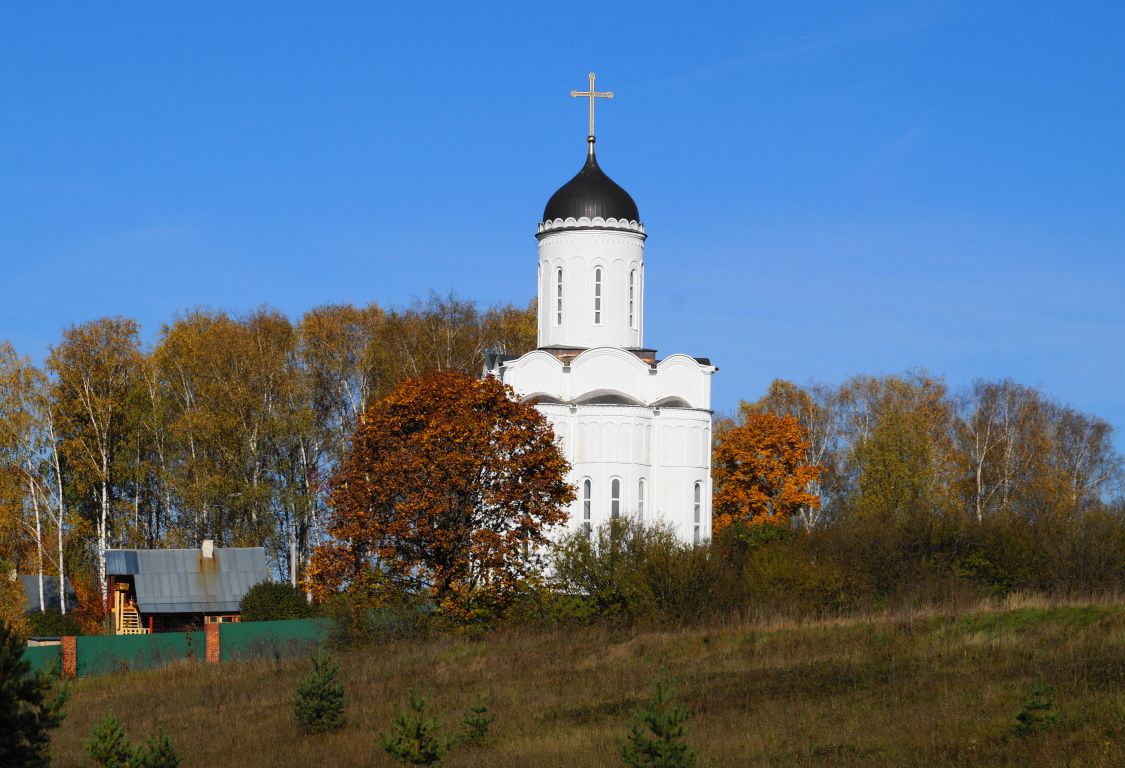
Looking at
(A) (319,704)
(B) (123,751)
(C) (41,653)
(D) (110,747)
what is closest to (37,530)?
(C) (41,653)

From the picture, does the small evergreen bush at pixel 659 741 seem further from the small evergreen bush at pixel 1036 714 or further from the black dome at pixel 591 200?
the black dome at pixel 591 200

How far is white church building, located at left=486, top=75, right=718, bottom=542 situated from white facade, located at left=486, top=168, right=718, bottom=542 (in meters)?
0.03

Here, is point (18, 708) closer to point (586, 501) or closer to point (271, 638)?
point (271, 638)

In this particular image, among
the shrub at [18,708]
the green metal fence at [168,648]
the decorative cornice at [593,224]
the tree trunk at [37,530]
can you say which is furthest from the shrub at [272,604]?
the shrub at [18,708]

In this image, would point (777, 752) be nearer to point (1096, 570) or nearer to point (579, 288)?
point (1096, 570)

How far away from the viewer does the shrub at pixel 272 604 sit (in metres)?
41.7

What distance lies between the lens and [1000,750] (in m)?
17.8

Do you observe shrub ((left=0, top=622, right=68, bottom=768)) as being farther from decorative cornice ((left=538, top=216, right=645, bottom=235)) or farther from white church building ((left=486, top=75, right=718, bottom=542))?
decorative cornice ((left=538, top=216, right=645, bottom=235))

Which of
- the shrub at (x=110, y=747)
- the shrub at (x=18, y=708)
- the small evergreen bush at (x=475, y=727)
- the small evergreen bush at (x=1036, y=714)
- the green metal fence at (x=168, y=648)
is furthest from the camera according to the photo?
the green metal fence at (x=168, y=648)

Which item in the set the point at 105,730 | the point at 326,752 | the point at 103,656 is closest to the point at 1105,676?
the point at 326,752

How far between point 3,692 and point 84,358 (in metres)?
38.2

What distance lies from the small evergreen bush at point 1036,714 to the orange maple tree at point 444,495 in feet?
54.2

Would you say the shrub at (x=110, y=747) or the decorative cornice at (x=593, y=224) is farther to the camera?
the decorative cornice at (x=593, y=224)

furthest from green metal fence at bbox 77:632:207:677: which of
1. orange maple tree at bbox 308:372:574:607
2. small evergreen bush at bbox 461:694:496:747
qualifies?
small evergreen bush at bbox 461:694:496:747
